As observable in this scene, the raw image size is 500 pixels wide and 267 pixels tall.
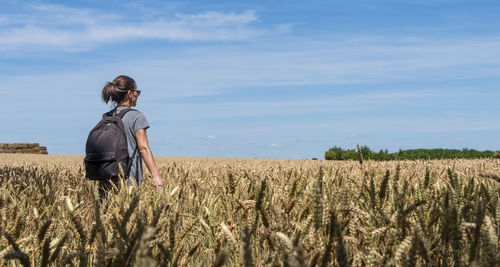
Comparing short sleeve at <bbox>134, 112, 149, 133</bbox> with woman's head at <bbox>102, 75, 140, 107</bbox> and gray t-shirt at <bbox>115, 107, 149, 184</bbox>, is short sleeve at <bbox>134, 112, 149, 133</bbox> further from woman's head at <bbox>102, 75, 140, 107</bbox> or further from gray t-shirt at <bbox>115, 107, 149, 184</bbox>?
woman's head at <bbox>102, 75, 140, 107</bbox>

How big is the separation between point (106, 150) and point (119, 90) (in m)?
0.87

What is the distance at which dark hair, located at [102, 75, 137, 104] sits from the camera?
5293 millimetres

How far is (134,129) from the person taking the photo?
5039 millimetres

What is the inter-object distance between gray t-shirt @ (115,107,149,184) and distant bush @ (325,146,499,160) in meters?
12.8

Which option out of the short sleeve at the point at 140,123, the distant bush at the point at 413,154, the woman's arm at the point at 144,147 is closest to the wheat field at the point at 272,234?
the woman's arm at the point at 144,147

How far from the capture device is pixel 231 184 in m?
3.07

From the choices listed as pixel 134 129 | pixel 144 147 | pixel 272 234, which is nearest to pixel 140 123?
pixel 134 129

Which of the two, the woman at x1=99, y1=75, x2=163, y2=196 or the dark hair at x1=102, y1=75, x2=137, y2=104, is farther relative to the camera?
the dark hair at x1=102, y1=75, x2=137, y2=104

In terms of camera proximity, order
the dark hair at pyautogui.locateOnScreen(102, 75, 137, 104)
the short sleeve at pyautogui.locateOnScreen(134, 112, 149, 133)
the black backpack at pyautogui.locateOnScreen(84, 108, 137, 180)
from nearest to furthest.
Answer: the black backpack at pyautogui.locateOnScreen(84, 108, 137, 180) < the short sleeve at pyautogui.locateOnScreen(134, 112, 149, 133) < the dark hair at pyautogui.locateOnScreen(102, 75, 137, 104)

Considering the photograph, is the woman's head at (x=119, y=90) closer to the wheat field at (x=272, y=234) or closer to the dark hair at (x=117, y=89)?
the dark hair at (x=117, y=89)

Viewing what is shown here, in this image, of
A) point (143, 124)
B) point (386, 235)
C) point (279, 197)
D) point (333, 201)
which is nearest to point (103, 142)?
point (143, 124)

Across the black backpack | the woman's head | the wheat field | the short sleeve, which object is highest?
the woman's head

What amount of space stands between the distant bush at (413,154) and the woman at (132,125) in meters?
12.8

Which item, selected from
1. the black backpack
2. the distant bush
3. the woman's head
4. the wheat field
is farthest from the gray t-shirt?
the distant bush
